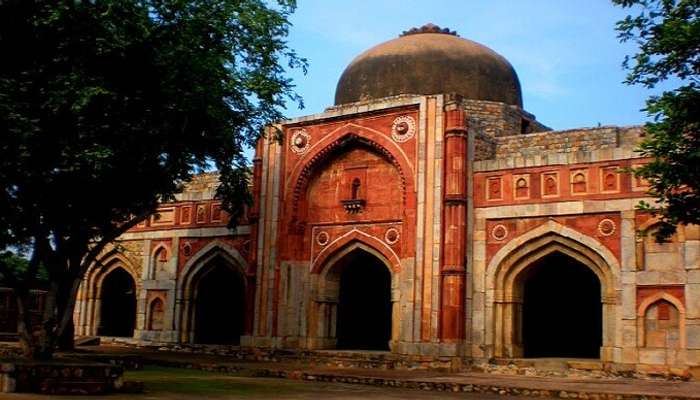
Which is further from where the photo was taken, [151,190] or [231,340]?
[231,340]

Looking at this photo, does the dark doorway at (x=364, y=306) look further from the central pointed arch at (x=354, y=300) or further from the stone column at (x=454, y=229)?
the stone column at (x=454, y=229)

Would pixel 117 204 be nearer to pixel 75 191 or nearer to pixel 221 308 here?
pixel 75 191

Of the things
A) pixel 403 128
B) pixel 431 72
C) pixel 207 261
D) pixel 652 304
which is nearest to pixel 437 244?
pixel 403 128

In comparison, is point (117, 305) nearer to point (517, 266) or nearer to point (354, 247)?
point (354, 247)

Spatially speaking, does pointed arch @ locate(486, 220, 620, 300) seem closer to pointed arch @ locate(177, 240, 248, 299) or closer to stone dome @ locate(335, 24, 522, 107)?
stone dome @ locate(335, 24, 522, 107)

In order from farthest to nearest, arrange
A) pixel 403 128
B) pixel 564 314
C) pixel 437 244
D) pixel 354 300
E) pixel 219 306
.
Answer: pixel 219 306, pixel 354 300, pixel 564 314, pixel 403 128, pixel 437 244

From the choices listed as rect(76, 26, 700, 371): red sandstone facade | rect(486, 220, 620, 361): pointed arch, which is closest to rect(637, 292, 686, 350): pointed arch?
rect(76, 26, 700, 371): red sandstone facade

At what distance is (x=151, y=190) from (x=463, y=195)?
796cm

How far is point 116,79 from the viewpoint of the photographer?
11.4m

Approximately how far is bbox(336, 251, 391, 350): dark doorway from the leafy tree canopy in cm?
945

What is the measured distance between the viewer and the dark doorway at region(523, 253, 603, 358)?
2172cm

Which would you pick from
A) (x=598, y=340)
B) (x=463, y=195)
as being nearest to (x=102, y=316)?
(x=463, y=195)

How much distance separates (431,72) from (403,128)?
300 cm

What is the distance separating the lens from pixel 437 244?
60.0 feet
